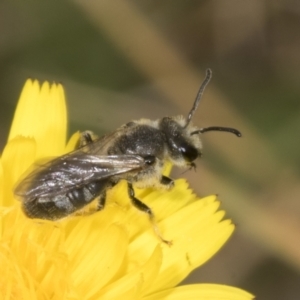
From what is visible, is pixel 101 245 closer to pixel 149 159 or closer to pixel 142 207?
pixel 142 207

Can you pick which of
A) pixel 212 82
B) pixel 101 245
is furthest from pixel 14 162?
pixel 212 82

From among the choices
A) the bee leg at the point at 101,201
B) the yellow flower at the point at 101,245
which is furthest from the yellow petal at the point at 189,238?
the bee leg at the point at 101,201

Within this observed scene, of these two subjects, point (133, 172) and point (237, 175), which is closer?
point (133, 172)

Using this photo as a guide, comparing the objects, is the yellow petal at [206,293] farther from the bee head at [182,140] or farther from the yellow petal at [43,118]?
the yellow petal at [43,118]

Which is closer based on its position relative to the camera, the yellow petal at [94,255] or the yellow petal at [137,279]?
the yellow petal at [137,279]

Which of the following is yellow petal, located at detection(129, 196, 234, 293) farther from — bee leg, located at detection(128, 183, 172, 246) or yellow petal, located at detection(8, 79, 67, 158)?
yellow petal, located at detection(8, 79, 67, 158)

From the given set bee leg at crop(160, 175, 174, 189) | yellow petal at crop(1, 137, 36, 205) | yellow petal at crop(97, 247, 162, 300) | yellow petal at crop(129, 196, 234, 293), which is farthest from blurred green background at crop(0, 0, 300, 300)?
yellow petal at crop(97, 247, 162, 300)

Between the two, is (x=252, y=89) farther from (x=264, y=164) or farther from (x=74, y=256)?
(x=74, y=256)

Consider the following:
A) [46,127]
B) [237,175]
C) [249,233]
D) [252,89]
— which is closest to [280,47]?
[252,89]
